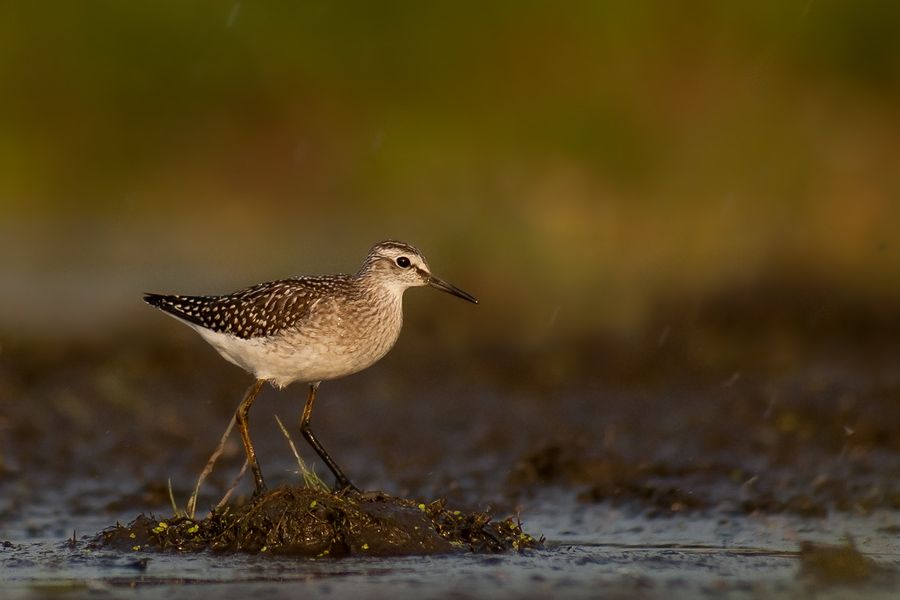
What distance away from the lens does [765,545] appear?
347 inches

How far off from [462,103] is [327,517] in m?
11.0

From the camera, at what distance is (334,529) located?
27.6 feet

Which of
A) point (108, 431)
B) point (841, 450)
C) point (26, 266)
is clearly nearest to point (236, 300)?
point (108, 431)

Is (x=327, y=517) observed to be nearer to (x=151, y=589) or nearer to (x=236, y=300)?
(x=151, y=589)

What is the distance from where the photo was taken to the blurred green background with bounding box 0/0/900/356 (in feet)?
55.1

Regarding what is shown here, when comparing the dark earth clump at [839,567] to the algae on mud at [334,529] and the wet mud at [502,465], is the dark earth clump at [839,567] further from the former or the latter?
the algae on mud at [334,529]

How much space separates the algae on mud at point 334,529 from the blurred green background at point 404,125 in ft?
25.4

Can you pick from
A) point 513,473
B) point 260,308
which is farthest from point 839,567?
point 260,308

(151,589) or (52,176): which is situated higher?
(52,176)

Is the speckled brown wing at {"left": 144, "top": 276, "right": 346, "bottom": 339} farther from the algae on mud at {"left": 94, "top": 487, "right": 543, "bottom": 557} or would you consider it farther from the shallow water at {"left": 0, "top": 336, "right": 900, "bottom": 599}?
the shallow water at {"left": 0, "top": 336, "right": 900, "bottom": 599}

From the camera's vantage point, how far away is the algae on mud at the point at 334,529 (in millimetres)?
8352

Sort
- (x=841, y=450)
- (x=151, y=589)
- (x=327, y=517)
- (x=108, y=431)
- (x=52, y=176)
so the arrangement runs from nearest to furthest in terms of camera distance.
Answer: (x=151, y=589), (x=327, y=517), (x=841, y=450), (x=108, y=431), (x=52, y=176)

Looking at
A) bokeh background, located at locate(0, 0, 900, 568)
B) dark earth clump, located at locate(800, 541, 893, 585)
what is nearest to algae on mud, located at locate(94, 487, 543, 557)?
bokeh background, located at locate(0, 0, 900, 568)

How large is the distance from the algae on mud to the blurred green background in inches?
305
